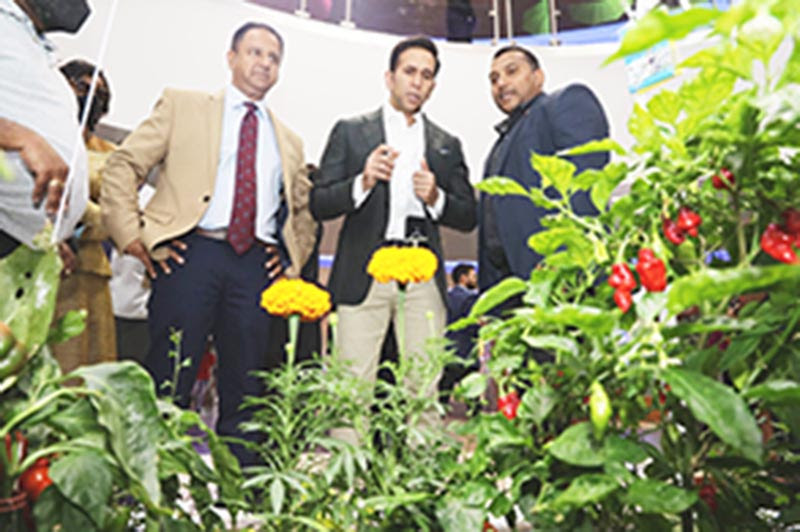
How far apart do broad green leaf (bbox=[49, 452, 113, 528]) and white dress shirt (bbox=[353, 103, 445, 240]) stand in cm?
169

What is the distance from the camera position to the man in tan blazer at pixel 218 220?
6.21 feet

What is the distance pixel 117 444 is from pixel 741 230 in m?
0.69

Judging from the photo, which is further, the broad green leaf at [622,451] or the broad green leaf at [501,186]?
the broad green leaf at [501,186]

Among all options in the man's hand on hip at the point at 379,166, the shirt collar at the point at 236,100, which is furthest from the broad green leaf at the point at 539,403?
the shirt collar at the point at 236,100

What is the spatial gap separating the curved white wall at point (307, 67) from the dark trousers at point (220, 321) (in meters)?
0.51

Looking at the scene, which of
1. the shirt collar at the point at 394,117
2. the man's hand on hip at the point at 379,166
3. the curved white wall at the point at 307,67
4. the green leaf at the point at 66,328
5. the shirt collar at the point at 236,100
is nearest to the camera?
the green leaf at the point at 66,328

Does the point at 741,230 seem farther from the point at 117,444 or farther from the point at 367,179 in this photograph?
the point at 367,179

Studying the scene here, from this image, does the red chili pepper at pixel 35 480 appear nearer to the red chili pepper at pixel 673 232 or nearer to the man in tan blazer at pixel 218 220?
the red chili pepper at pixel 673 232

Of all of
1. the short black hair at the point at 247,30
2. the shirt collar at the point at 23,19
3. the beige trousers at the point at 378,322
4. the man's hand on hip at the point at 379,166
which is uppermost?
the short black hair at the point at 247,30

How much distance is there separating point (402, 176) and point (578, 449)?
1.75 m

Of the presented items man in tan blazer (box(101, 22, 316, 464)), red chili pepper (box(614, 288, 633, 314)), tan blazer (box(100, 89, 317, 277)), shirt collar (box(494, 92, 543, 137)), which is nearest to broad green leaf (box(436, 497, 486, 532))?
red chili pepper (box(614, 288, 633, 314))

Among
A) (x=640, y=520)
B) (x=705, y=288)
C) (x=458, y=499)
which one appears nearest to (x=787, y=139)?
(x=705, y=288)

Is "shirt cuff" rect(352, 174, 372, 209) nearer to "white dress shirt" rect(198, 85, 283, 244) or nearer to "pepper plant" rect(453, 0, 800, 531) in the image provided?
"white dress shirt" rect(198, 85, 283, 244)

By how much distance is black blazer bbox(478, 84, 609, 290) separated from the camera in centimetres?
213
